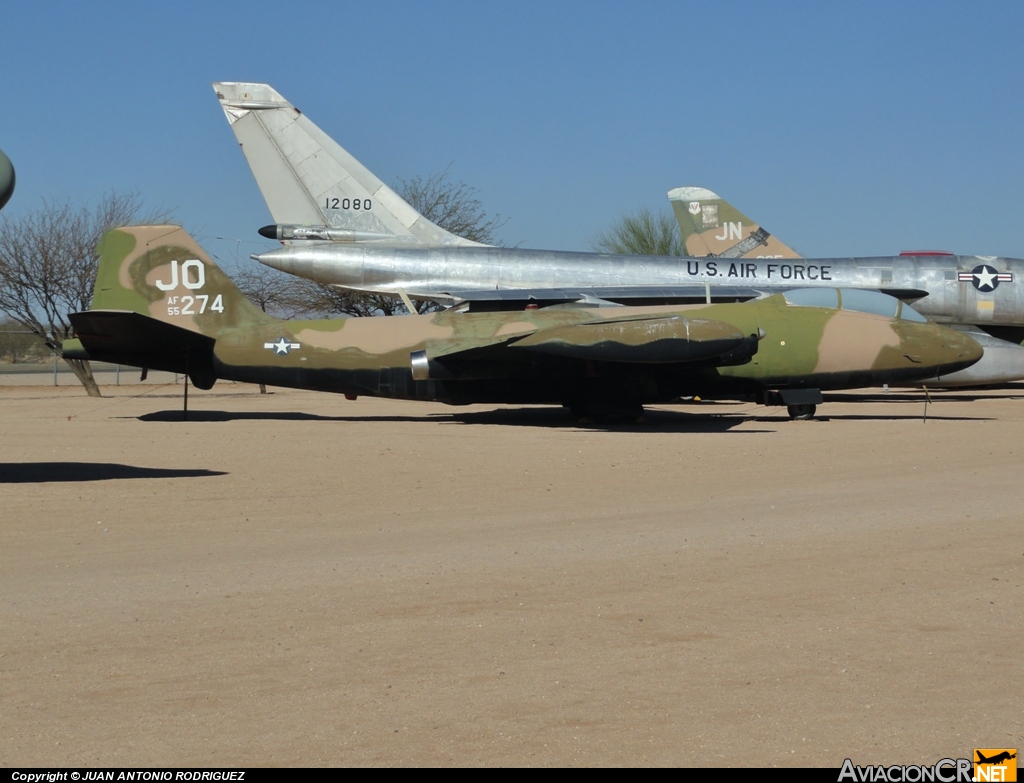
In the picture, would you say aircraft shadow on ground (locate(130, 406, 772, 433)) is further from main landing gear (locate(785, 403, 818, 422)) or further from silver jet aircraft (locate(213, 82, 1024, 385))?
silver jet aircraft (locate(213, 82, 1024, 385))

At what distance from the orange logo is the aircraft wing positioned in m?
20.2

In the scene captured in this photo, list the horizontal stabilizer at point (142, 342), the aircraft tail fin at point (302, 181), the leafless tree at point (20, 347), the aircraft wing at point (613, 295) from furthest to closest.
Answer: the leafless tree at point (20, 347)
the aircraft tail fin at point (302, 181)
the aircraft wing at point (613, 295)
the horizontal stabilizer at point (142, 342)

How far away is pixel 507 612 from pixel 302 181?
22.9 meters

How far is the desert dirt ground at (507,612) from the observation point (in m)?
4.51

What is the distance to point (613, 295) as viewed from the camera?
2528 cm

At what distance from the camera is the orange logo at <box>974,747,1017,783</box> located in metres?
4.05

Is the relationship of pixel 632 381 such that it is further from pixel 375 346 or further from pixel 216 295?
pixel 216 295

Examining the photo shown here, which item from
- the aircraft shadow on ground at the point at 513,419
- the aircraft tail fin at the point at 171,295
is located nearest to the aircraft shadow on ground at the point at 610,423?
the aircraft shadow on ground at the point at 513,419

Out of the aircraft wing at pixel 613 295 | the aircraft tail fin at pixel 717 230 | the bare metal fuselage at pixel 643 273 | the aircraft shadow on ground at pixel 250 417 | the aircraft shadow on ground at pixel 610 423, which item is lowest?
the aircraft shadow on ground at pixel 610 423

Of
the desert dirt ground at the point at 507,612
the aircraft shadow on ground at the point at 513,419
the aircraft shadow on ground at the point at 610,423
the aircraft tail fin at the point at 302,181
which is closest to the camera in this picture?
the desert dirt ground at the point at 507,612

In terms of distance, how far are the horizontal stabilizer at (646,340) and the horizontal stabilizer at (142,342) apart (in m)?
6.24

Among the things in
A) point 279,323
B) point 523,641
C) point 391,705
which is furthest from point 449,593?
point 279,323

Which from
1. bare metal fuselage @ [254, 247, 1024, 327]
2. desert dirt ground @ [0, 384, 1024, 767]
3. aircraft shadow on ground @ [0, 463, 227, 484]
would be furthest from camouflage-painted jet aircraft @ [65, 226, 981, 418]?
aircraft shadow on ground @ [0, 463, 227, 484]

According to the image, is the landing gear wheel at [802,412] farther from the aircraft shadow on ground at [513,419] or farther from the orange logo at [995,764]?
the orange logo at [995,764]
